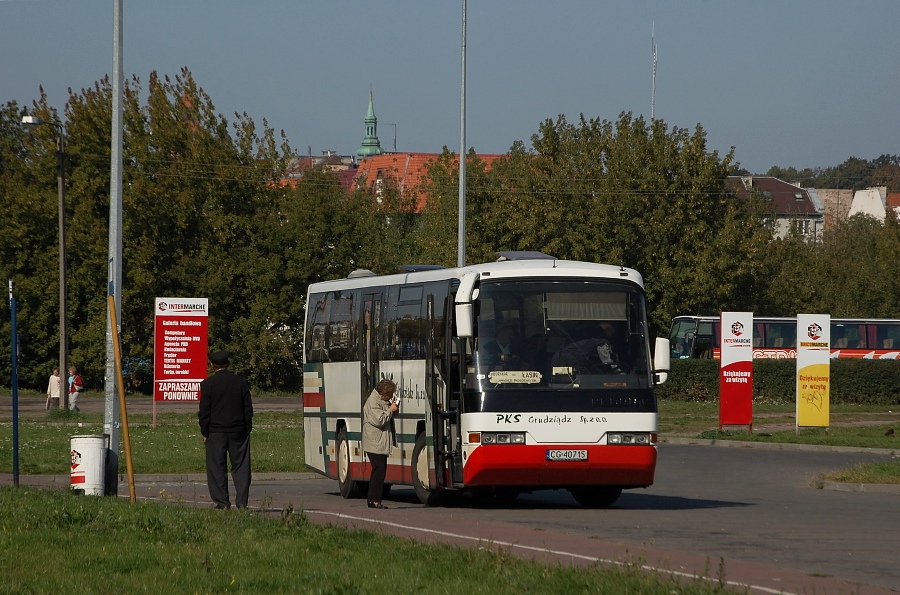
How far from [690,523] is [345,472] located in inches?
258

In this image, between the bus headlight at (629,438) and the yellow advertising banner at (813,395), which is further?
the yellow advertising banner at (813,395)

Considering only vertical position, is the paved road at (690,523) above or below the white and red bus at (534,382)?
below

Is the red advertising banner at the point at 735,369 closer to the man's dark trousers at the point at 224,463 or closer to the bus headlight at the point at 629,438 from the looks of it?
the bus headlight at the point at 629,438

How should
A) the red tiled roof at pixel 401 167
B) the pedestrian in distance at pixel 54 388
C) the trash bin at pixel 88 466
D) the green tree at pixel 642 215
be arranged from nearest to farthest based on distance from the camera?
the trash bin at pixel 88 466
the pedestrian in distance at pixel 54 388
the green tree at pixel 642 215
the red tiled roof at pixel 401 167

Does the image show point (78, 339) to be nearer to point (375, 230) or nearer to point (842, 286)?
point (375, 230)

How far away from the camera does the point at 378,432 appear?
18.2m

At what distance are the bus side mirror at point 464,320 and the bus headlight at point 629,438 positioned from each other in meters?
2.11

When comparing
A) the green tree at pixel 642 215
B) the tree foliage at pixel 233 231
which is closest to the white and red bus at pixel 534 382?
the tree foliage at pixel 233 231

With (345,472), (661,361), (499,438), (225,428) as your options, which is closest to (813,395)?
(345,472)

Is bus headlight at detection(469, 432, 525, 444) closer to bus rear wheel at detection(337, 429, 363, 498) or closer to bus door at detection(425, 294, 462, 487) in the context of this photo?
bus door at detection(425, 294, 462, 487)

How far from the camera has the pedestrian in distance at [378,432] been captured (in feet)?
59.6

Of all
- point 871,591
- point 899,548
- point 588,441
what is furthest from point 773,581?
point 588,441

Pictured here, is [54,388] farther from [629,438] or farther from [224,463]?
[629,438]

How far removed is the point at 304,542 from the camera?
459 inches
